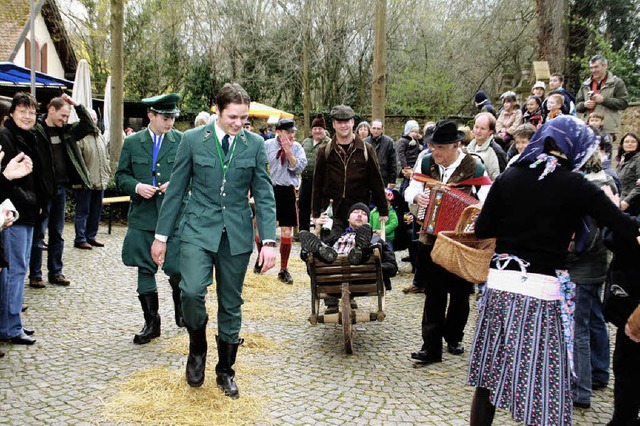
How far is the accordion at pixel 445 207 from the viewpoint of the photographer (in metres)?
4.90

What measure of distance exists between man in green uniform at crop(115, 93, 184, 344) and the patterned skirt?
306cm

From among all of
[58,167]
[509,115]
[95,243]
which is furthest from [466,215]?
[95,243]

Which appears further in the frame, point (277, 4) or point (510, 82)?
point (277, 4)

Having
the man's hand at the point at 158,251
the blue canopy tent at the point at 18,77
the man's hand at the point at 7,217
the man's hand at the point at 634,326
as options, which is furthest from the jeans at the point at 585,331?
the blue canopy tent at the point at 18,77

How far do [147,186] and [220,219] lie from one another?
4.94 ft

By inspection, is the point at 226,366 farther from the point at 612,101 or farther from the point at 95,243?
the point at 612,101

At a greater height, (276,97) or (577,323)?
(276,97)

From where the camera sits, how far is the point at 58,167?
786cm

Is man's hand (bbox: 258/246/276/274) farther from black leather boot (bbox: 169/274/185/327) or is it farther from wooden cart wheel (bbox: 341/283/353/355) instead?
black leather boot (bbox: 169/274/185/327)

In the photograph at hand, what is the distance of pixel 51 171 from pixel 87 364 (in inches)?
106

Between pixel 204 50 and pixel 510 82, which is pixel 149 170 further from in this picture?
pixel 204 50

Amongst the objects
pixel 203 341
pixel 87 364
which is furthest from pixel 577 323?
pixel 87 364

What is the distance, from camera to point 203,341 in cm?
432

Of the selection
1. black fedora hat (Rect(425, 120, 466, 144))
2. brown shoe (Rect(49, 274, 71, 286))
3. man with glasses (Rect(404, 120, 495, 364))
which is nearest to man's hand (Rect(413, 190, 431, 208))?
man with glasses (Rect(404, 120, 495, 364))
